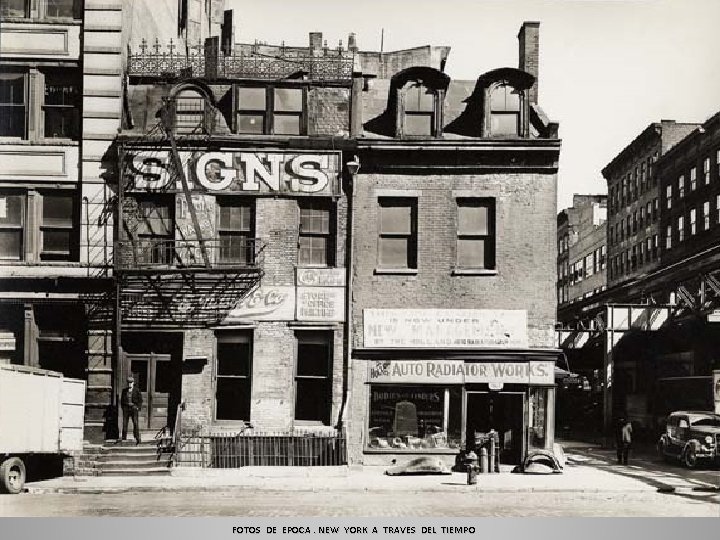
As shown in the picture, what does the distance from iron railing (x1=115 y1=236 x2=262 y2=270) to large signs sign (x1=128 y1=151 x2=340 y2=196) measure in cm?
147

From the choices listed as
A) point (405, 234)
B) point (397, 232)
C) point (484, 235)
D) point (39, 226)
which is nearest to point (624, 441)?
point (484, 235)

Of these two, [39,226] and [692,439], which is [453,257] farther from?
[39,226]

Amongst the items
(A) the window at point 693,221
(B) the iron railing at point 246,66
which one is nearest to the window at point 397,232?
(B) the iron railing at point 246,66

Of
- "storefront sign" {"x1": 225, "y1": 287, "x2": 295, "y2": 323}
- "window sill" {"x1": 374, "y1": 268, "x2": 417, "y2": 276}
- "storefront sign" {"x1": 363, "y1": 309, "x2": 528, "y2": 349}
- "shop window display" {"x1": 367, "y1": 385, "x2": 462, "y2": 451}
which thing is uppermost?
"window sill" {"x1": 374, "y1": 268, "x2": 417, "y2": 276}

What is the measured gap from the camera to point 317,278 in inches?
957

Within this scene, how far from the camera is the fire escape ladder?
22984 mm

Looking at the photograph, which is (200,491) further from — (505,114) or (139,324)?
(505,114)

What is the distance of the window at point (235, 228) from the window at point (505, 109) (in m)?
7.32

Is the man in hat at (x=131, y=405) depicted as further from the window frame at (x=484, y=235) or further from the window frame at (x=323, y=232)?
the window frame at (x=484, y=235)

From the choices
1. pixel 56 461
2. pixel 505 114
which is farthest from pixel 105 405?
pixel 505 114

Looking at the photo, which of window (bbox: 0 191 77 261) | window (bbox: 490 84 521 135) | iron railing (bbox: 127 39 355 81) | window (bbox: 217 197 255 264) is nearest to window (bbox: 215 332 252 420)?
window (bbox: 217 197 255 264)

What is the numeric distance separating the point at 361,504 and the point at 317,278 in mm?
8165

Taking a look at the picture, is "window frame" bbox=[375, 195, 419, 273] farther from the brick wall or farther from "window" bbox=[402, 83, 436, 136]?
"window" bbox=[402, 83, 436, 136]

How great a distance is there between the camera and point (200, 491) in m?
19.8
